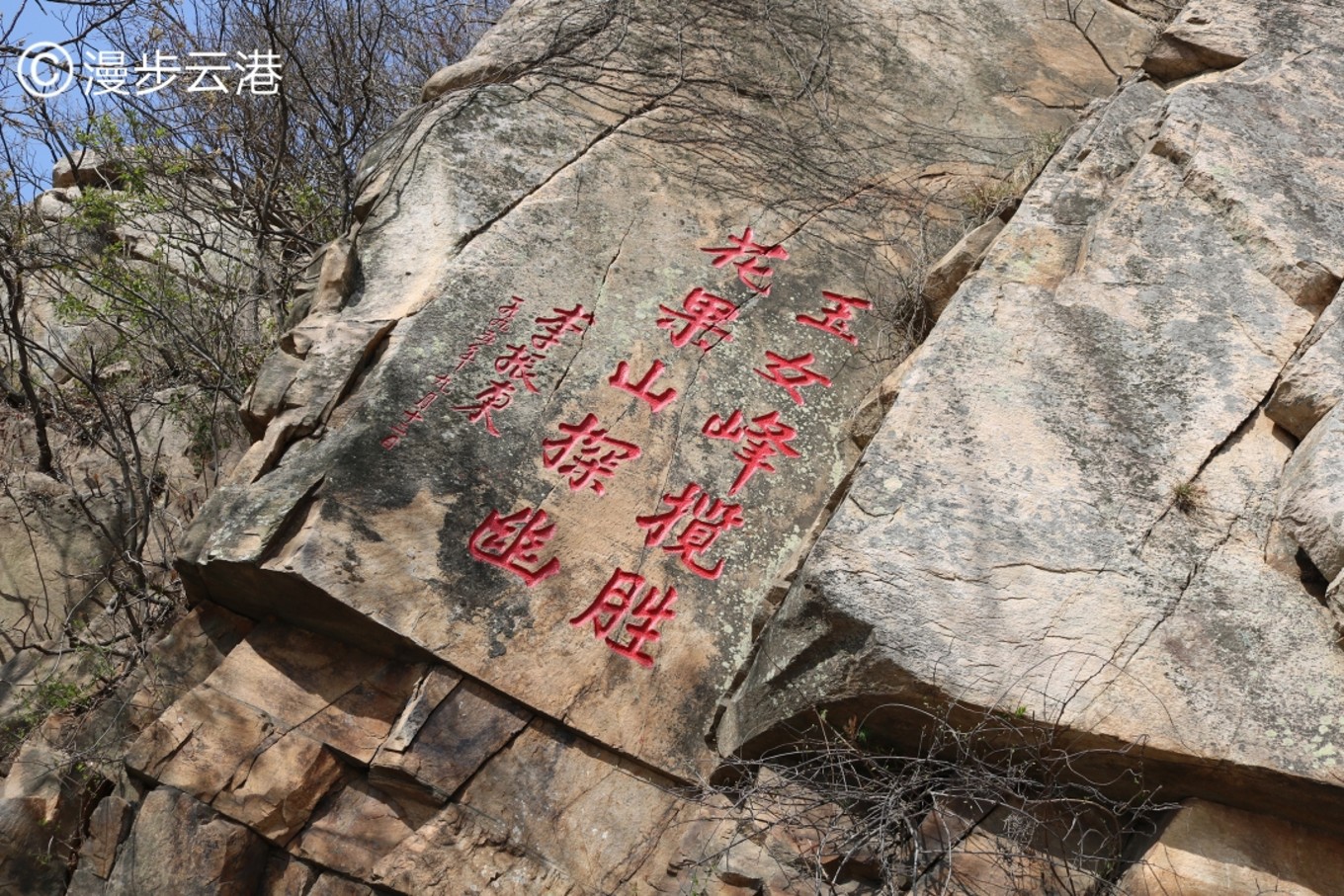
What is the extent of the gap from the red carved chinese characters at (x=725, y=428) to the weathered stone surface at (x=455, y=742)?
4.16ft

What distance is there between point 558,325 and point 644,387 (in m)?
0.42

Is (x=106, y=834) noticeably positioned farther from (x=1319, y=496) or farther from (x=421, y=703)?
(x=1319, y=496)

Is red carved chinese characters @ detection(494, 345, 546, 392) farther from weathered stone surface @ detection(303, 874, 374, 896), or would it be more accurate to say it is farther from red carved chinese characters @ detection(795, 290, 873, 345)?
weathered stone surface @ detection(303, 874, 374, 896)

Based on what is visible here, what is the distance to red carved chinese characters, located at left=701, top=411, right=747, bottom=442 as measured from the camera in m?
4.44

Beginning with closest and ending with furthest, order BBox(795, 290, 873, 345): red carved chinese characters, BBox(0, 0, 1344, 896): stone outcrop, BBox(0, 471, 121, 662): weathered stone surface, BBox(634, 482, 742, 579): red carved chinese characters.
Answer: BBox(0, 0, 1344, 896): stone outcrop < BBox(634, 482, 742, 579): red carved chinese characters < BBox(795, 290, 873, 345): red carved chinese characters < BBox(0, 471, 121, 662): weathered stone surface

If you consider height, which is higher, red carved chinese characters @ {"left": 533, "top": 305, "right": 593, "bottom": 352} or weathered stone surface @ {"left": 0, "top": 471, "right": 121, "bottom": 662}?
red carved chinese characters @ {"left": 533, "top": 305, "right": 593, "bottom": 352}

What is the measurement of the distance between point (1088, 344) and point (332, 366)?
8.90ft

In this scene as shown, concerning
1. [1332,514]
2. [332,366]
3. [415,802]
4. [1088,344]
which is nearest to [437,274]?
[332,366]

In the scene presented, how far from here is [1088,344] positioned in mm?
3998

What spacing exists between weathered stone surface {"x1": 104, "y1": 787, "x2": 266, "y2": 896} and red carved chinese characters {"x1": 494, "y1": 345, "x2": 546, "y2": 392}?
1791 mm

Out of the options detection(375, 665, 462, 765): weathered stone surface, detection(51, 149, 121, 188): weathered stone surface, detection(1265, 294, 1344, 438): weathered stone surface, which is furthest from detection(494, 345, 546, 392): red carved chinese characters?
detection(51, 149, 121, 188): weathered stone surface

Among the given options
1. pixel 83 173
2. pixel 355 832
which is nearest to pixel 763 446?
pixel 355 832

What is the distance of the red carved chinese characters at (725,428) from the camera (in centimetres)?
444

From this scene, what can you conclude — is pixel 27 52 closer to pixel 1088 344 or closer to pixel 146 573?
pixel 146 573
